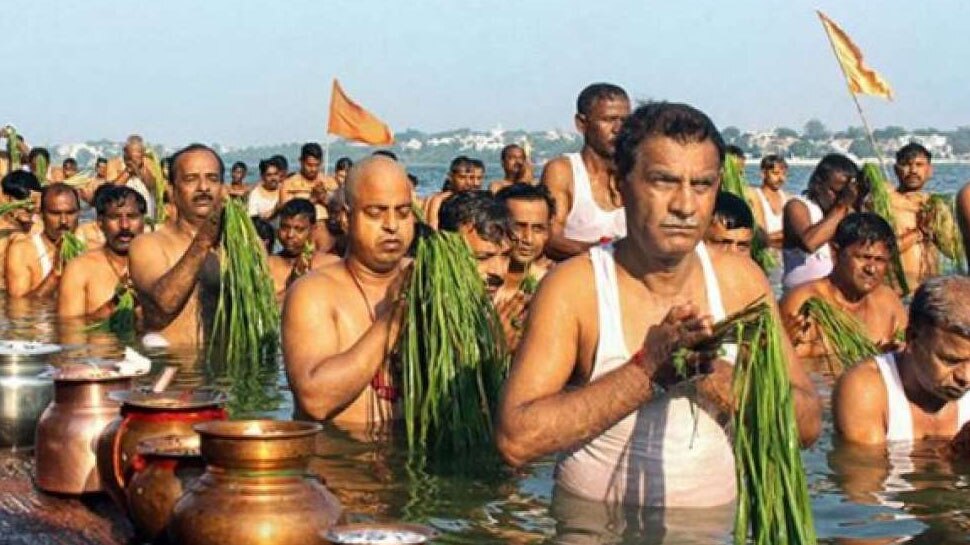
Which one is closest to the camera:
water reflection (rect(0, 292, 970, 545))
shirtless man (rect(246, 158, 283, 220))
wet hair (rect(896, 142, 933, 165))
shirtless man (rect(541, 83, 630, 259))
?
water reflection (rect(0, 292, 970, 545))

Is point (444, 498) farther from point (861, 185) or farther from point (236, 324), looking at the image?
point (861, 185)

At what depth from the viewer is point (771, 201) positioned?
18500 millimetres

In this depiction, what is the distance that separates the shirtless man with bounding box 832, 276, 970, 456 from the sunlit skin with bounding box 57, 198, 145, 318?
6.25m

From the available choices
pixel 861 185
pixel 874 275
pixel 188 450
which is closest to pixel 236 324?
pixel 874 275

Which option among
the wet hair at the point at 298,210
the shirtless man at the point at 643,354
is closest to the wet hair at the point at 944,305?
the shirtless man at the point at 643,354

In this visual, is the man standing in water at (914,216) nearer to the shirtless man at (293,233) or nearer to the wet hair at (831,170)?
the wet hair at (831,170)

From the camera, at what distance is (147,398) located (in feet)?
16.8

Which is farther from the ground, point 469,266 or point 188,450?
point 469,266

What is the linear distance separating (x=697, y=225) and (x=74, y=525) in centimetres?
216

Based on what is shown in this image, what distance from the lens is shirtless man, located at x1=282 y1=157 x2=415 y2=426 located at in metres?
6.95

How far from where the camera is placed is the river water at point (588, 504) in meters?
5.71

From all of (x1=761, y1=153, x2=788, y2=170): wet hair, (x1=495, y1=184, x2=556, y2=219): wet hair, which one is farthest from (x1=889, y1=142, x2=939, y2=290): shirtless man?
(x1=495, y1=184, x2=556, y2=219): wet hair

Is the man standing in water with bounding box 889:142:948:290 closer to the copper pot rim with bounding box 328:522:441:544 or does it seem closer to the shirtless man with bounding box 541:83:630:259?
the shirtless man with bounding box 541:83:630:259

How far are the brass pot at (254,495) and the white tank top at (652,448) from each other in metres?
1.34
